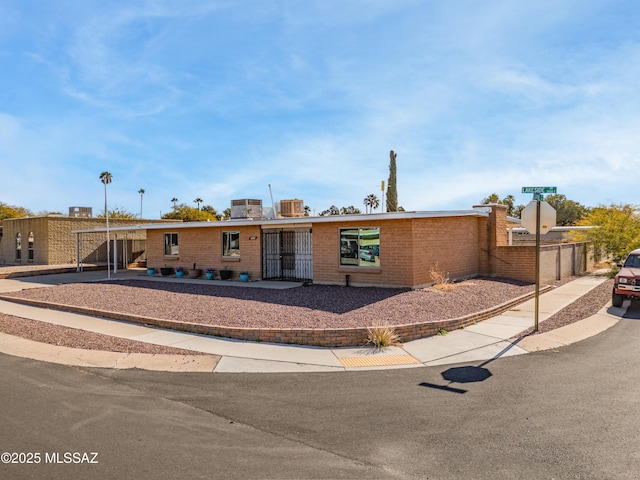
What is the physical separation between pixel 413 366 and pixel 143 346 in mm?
5504

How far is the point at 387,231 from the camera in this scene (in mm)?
15438

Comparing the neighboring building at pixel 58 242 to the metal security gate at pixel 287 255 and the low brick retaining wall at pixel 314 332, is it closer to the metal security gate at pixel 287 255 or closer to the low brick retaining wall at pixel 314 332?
the metal security gate at pixel 287 255

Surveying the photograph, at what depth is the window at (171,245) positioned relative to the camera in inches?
901

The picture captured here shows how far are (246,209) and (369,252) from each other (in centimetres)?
852

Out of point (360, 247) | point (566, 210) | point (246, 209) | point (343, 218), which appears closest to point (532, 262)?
point (360, 247)

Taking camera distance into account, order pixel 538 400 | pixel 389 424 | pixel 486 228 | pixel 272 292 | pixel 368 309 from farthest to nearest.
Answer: pixel 486 228, pixel 272 292, pixel 368 309, pixel 538 400, pixel 389 424

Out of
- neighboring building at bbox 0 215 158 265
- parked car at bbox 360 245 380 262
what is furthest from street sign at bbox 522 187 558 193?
neighboring building at bbox 0 215 158 265

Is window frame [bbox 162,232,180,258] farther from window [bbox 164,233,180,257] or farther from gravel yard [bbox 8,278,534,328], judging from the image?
gravel yard [bbox 8,278,534,328]

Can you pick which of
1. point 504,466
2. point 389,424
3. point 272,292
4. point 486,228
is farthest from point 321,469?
point 486,228

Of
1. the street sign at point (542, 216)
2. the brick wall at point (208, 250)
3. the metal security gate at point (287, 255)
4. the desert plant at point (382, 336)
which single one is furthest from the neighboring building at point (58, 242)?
the street sign at point (542, 216)

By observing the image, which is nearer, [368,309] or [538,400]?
[538,400]

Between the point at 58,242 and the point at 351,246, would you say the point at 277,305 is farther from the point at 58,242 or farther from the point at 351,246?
the point at 58,242

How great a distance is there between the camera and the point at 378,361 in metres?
7.82

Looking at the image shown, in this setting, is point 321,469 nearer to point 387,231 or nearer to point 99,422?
point 99,422
